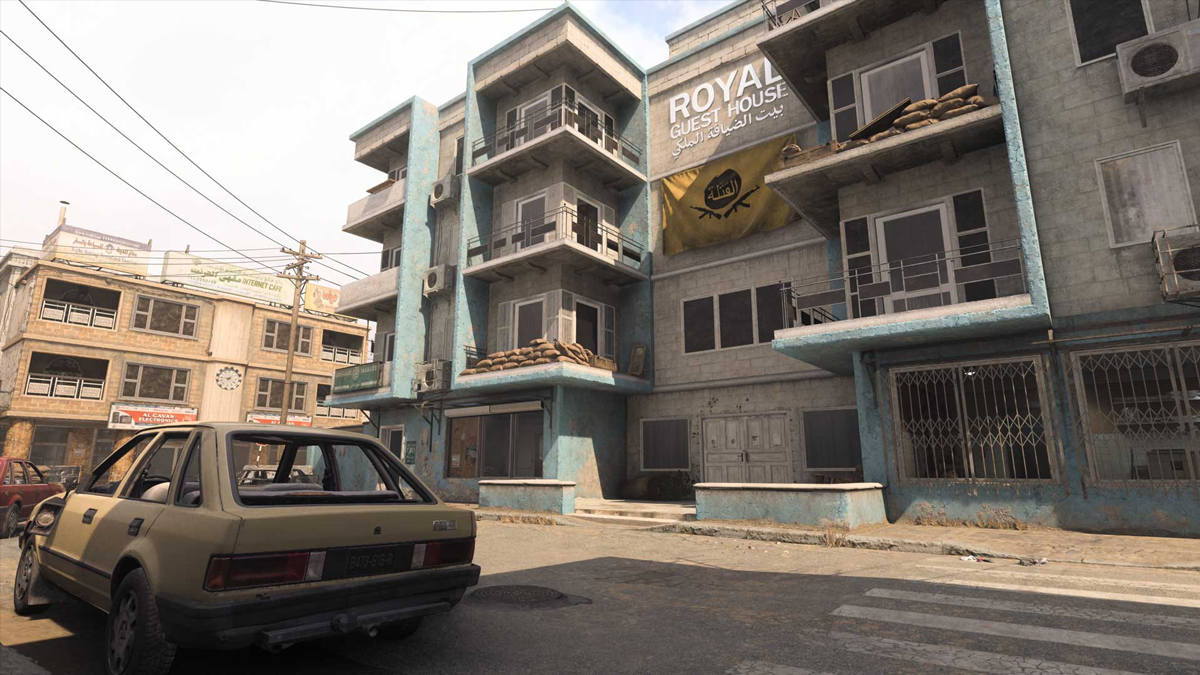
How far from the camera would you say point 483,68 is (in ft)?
69.9

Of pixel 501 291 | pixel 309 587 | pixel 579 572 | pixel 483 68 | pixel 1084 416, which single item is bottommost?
pixel 579 572

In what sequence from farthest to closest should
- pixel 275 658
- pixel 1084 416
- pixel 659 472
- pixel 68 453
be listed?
1. pixel 68 453
2. pixel 659 472
3. pixel 1084 416
4. pixel 275 658

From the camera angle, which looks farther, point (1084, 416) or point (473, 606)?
point (1084, 416)

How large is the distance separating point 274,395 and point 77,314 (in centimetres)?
992

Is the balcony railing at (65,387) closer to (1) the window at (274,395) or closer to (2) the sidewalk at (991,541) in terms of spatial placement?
(1) the window at (274,395)

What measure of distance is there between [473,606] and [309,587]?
95.5 inches

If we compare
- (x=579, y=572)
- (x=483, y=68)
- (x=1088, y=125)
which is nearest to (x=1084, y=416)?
(x=1088, y=125)

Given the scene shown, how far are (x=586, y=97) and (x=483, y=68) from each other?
157 inches

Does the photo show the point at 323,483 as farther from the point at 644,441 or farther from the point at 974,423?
the point at 644,441

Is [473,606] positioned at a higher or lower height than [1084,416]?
lower

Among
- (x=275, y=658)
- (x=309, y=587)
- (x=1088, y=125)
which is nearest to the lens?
(x=309, y=587)

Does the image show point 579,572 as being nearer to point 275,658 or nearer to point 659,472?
point 275,658

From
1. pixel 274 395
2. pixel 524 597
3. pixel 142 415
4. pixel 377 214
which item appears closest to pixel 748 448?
pixel 524 597

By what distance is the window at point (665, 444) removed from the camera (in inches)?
695
